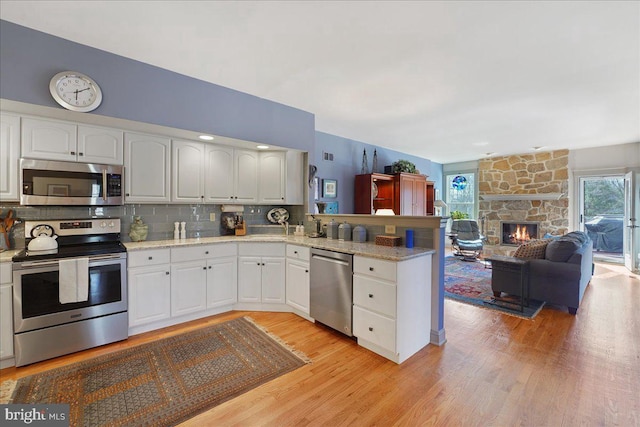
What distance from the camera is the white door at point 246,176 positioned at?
148 inches

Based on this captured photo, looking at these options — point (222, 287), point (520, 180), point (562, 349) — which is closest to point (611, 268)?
point (520, 180)

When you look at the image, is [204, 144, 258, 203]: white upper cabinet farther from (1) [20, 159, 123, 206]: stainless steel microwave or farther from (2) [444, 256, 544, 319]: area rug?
(2) [444, 256, 544, 319]: area rug

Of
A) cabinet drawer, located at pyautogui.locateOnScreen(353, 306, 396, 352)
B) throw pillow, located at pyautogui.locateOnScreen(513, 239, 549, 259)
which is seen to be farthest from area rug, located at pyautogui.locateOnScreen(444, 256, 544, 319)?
cabinet drawer, located at pyautogui.locateOnScreen(353, 306, 396, 352)

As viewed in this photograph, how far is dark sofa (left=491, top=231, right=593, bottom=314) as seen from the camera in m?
3.47

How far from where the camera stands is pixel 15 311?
2291mm

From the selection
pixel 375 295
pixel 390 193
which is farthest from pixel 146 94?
pixel 390 193

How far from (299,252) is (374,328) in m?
1.21

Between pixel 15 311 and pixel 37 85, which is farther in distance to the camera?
pixel 37 85

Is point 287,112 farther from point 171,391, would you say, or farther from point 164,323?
point 171,391

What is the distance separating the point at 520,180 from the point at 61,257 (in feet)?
29.8

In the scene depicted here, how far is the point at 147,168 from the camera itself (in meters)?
3.11

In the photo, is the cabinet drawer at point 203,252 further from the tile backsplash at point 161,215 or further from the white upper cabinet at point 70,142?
the white upper cabinet at point 70,142

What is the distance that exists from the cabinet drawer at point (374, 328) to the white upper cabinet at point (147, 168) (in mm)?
2487

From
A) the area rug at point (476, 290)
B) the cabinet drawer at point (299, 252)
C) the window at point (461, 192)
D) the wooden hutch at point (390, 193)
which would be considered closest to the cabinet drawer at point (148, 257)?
the cabinet drawer at point (299, 252)
